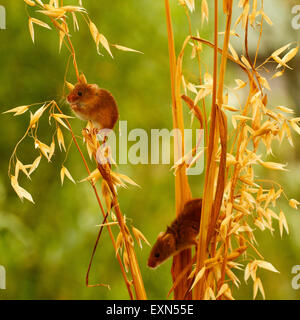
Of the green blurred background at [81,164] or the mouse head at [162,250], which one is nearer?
the mouse head at [162,250]

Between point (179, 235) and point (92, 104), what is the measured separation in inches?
8.1

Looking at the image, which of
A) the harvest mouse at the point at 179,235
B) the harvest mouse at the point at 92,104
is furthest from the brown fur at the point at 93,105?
the harvest mouse at the point at 179,235

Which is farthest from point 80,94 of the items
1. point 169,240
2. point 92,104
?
point 169,240

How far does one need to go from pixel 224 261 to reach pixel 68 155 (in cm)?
40

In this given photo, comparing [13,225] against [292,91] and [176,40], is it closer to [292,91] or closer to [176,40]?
[176,40]

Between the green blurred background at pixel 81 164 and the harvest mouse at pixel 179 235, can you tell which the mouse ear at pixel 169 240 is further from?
the green blurred background at pixel 81 164

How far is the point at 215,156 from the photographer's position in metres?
0.54

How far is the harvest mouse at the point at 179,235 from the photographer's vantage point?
1.73 ft

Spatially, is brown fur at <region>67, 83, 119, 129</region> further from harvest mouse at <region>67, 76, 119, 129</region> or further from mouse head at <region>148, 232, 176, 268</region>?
mouse head at <region>148, 232, 176, 268</region>

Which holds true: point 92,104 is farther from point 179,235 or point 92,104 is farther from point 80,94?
point 179,235

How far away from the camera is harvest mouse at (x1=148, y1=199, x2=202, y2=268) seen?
0.53m

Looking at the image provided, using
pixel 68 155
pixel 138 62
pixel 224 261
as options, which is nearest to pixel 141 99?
pixel 138 62

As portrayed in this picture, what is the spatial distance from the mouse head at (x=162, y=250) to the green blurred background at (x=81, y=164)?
246 mm

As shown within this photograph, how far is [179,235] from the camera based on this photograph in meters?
0.54
